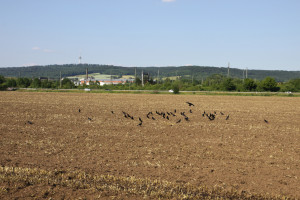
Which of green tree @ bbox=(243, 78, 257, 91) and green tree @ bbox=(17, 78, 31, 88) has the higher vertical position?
green tree @ bbox=(243, 78, 257, 91)

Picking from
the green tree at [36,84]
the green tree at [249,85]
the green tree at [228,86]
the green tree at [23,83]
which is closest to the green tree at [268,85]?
the green tree at [249,85]

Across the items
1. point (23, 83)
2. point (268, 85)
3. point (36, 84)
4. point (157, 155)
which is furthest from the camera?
point (23, 83)

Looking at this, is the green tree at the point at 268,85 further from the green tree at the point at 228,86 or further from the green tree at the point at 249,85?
the green tree at the point at 228,86

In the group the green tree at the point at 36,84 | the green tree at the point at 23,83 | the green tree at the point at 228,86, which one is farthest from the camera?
the green tree at the point at 23,83

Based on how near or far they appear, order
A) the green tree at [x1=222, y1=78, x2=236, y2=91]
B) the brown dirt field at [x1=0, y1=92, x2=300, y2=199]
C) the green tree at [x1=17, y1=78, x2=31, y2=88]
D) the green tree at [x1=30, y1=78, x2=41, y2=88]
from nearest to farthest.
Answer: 1. the brown dirt field at [x1=0, y1=92, x2=300, y2=199]
2. the green tree at [x1=222, y1=78, x2=236, y2=91]
3. the green tree at [x1=30, y1=78, x2=41, y2=88]
4. the green tree at [x1=17, y1=78, x2=31, y2=88]

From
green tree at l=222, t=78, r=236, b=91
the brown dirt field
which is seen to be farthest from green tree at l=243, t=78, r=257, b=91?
the brown dirt field

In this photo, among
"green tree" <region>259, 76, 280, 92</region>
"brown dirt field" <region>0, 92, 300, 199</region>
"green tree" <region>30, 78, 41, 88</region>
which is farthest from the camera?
"green tree" <region>30, 78, 41, 88</region>

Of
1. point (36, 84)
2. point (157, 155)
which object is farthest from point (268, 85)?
point (157, 155)

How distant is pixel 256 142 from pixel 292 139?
2273 mm

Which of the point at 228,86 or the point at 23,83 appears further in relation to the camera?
the point at 23,83

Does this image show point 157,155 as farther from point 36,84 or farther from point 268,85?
point 36,84

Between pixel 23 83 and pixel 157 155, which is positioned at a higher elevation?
pixel 157 155

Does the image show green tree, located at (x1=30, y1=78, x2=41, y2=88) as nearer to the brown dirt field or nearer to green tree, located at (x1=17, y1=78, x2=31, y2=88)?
green tree, located at (x1=17, y1=78, x2=31, y2=88)

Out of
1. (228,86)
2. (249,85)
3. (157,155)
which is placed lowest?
(157,155)
